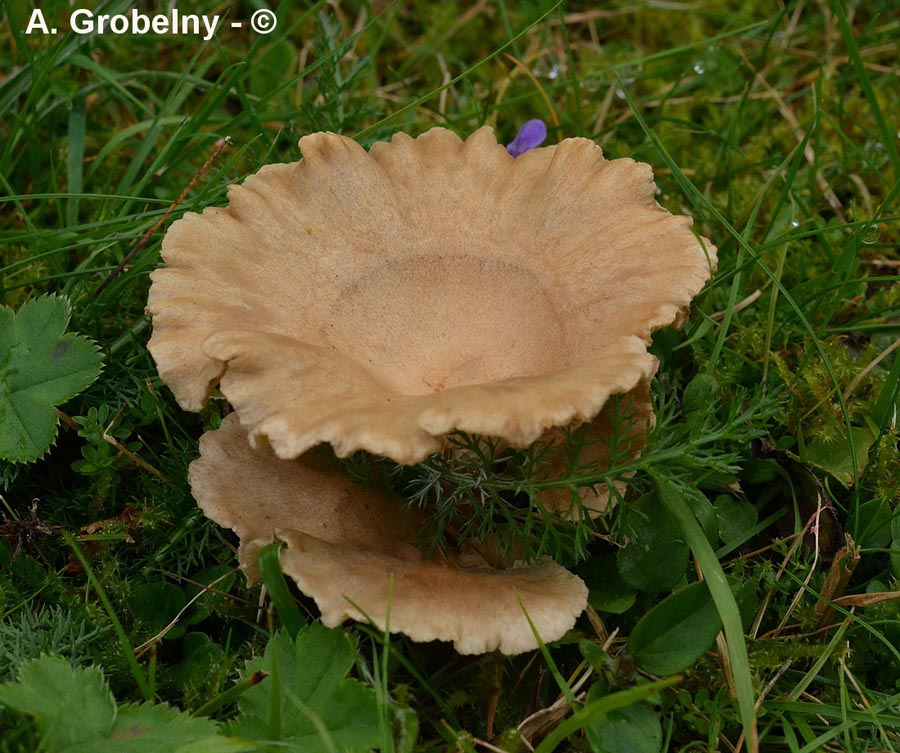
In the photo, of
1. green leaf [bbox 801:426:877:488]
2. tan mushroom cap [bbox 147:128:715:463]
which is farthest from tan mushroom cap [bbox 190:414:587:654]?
green leaf [bbox 801:426:877:488]

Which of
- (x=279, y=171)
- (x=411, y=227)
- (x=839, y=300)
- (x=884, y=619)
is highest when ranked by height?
(x=279, y=171)

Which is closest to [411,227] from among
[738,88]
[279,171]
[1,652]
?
[279,171]

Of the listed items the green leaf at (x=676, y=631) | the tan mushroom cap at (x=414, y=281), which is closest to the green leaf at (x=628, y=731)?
the green leaf at (x=676, y=631)

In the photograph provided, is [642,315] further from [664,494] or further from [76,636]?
[76,636]

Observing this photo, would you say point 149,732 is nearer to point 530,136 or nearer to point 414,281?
point 414,281

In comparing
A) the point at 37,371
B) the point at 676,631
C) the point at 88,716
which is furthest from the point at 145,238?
the point at 676,631
